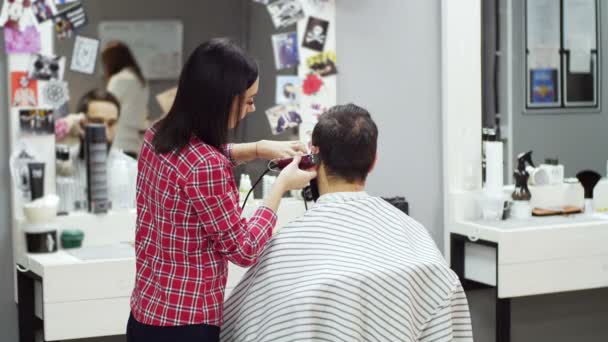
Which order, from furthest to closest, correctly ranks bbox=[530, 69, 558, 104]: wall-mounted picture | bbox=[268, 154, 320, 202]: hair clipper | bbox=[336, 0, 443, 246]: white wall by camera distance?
bbox=[530, 69, 558, 104]: wall-mounted picture → bbox=[336, 0, 443, 246]: white wall → bbox=[268, 154, 320, 202]: hair clipper

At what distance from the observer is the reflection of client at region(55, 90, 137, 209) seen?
2.90 metres

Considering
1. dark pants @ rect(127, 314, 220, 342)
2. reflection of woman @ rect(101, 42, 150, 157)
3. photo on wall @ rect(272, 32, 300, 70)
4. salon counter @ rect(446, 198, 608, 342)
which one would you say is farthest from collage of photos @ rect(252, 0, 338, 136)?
dark pants @ rect(127, 314, 220, 342)

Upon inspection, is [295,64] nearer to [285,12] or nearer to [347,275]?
[285,12]

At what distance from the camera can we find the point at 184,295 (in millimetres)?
1812

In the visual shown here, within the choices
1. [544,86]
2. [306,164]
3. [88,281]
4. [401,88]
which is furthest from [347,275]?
[544,86]

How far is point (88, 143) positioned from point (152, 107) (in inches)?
12.7

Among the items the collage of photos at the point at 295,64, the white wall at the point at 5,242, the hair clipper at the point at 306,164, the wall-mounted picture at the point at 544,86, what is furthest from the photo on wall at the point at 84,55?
the wall-mounted picture at the point at 544,86

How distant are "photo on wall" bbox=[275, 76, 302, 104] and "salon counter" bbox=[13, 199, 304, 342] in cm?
71

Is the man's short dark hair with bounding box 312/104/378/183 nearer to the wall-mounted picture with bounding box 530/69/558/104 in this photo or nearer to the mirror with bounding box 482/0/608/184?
the mirror with bounding box 482/0/608/184

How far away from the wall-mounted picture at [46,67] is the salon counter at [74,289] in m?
0.46

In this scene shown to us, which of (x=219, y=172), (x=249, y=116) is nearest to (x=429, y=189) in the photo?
(x=249, y=116)

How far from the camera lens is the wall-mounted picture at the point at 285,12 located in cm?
317

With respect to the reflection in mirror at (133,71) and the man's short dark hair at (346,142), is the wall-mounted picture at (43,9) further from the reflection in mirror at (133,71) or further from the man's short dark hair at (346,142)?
the man's short dark hair at (346,142)

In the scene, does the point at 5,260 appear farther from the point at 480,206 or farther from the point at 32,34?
the point at 480,206
